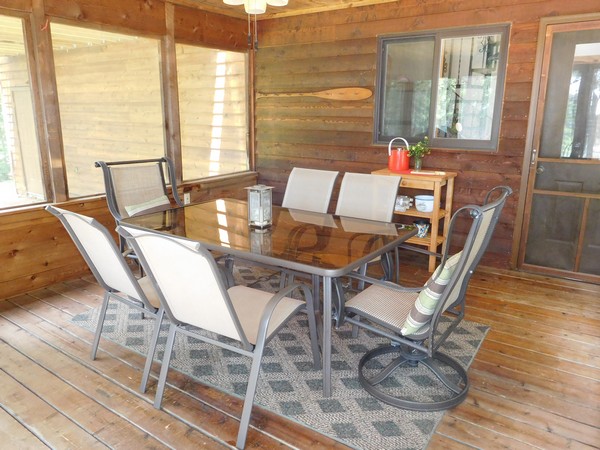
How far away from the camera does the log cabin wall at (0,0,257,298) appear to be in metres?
3.15

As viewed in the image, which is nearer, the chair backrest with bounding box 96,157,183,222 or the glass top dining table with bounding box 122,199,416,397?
the glass top dining table with bounding box 122,199,416,397

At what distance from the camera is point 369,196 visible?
3.04 m

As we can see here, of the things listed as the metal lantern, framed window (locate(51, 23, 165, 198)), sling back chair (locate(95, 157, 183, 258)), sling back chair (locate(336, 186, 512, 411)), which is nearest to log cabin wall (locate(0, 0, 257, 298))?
framed window (locate(51, 23, 165, 198))

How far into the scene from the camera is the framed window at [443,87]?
12.0 feet

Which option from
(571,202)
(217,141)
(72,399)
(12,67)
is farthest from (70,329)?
(571,202)

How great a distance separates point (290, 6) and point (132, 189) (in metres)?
2.35

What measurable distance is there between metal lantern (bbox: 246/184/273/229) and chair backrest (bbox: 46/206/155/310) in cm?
74

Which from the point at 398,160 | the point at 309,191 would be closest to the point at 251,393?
the point at 309,191

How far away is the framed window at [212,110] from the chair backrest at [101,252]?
88.4 inches

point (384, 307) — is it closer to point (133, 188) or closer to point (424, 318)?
point (424, 318)

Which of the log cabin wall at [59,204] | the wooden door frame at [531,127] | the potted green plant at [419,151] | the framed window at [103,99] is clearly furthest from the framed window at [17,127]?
the wooden door frame at [531,127]

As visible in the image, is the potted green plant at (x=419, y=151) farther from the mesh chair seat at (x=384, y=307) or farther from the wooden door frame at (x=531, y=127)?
the mesh chair seat at (x=384, y=307)

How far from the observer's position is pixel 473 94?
3756mm

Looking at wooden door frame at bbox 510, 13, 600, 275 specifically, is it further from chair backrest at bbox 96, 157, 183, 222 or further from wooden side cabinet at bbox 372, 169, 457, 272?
chair backrest at bbox 96, 157, 183, 222
